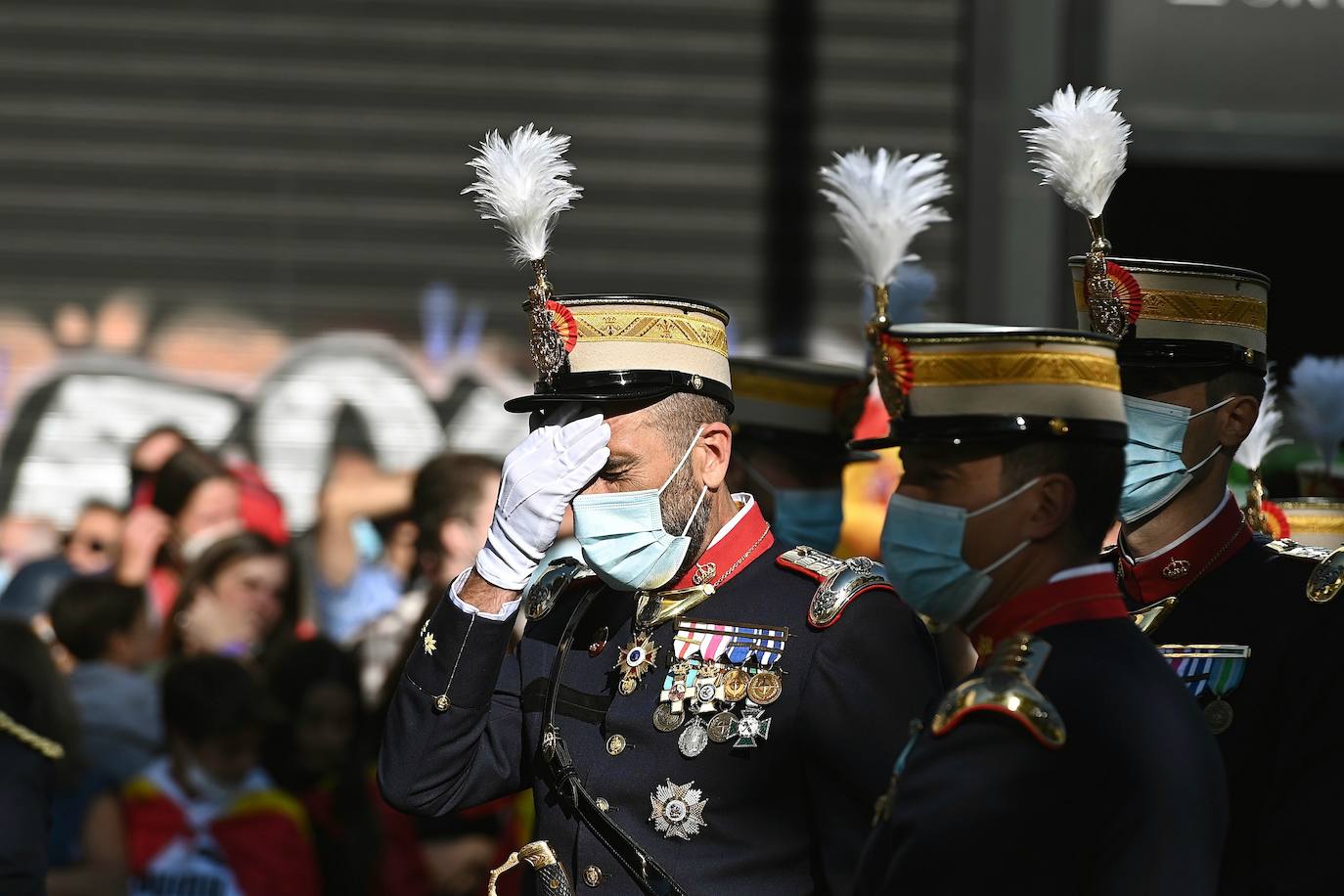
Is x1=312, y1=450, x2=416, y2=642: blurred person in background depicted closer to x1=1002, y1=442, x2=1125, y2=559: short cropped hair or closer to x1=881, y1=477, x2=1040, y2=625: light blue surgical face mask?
x1=881, y1=477, x2=1040, y2=625: light blue surgical face mask

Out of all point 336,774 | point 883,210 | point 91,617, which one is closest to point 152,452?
point 91,617

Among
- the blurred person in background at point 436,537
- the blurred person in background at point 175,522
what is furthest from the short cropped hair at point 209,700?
the blurred person in background at point 175,522

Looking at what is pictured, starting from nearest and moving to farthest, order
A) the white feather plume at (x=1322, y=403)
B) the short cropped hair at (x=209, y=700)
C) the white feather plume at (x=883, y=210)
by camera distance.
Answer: the white feather plume at (x=883, y=210) < the white feather plume at (x=1322, y=403) < the short cropped hair at (x=209, y=700)

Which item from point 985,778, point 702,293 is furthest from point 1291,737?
point 702,293

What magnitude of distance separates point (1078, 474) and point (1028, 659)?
0.97 feet

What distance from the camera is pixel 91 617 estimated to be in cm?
598

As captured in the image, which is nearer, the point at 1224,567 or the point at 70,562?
the point at 1224,567

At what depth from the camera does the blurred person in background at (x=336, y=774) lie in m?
5.48

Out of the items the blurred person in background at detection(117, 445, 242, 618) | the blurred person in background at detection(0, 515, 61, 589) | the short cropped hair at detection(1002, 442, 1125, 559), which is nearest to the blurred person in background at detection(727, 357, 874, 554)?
the short cropped hair at detection(1002, 442, 1125, 559)

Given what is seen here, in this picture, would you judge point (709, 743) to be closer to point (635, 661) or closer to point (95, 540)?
point (635, 661)

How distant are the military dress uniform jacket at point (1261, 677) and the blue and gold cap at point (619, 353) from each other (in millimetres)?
931

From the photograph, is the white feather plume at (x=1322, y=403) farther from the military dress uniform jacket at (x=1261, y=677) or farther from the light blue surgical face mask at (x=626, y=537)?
the light blue surgical face mask at (x=626, y=537)

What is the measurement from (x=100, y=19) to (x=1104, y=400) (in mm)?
7820

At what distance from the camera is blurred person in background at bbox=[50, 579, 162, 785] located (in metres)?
5.80
